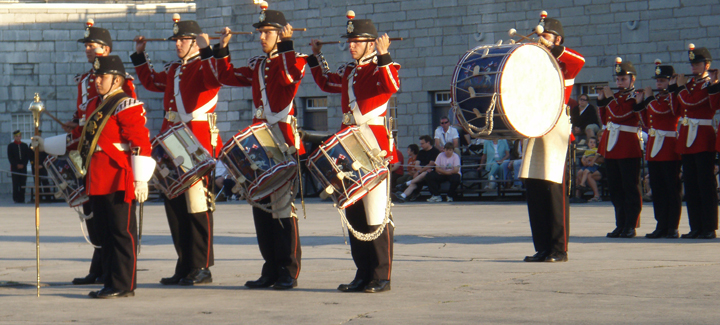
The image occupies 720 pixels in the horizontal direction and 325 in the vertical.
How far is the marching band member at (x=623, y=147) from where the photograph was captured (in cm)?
1016

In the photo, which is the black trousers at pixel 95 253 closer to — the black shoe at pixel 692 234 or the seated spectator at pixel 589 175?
the black shoe at pixel 692 234

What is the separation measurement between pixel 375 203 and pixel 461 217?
282 inches

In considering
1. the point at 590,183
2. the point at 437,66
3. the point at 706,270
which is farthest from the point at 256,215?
the point at 437,66

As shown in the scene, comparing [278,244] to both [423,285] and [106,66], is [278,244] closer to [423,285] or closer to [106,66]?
[423,285]

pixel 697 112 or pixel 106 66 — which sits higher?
pixel 106 66

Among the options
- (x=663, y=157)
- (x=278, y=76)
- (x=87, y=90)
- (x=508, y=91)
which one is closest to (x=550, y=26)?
(x=508, y=91)

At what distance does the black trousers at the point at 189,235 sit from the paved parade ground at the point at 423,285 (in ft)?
0.73

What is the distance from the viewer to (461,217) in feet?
43.9

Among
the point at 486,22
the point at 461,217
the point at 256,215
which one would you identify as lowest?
the point at 461,217

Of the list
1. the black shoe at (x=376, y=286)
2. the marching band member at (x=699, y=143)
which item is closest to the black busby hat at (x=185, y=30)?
the black shoe at (x=376, y=286)

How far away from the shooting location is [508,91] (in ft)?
23.2

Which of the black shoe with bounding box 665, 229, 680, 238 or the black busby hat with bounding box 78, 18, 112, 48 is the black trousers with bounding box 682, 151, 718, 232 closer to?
the black shoe with bounding box 665, 229, 680, 238

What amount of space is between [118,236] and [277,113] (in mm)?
1328

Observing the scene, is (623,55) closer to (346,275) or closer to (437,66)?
(437,66)
